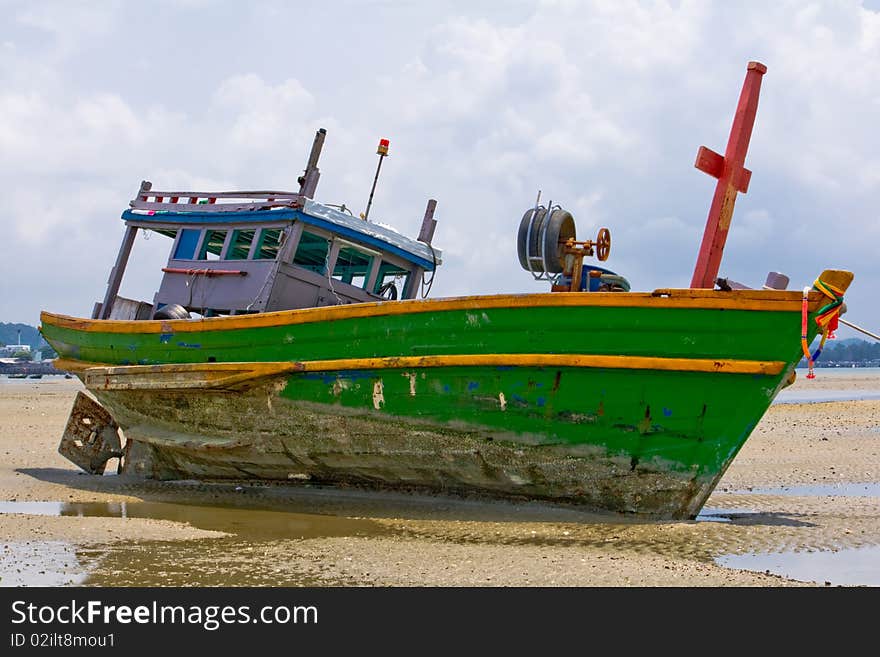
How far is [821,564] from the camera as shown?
636 cm

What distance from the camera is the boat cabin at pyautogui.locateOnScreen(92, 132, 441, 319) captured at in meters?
10.4

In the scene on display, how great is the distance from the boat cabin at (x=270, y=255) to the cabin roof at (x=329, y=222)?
10 mm

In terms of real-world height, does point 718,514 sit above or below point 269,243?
below

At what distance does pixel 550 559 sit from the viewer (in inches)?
254

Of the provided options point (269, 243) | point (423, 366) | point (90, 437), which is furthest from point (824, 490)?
point (90, 437)

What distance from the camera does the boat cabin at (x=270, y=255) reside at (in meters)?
10.4

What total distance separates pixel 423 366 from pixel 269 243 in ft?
11.5

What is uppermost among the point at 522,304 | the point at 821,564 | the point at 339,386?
the point at 522,304

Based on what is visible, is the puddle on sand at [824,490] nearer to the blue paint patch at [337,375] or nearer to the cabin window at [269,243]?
the blue paint patch at [337,375]

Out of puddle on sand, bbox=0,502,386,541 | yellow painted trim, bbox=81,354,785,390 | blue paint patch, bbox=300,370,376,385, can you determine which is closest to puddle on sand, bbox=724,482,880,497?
yellow painted trim, bbox=81,354,785,390

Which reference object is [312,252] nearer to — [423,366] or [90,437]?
[423,366]

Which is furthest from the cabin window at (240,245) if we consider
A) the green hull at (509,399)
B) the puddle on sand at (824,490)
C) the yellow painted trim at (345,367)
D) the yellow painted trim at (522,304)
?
the puddle on sand at (824,490)
